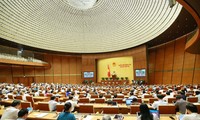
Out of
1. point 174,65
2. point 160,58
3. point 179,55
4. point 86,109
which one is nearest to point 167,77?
point 174,65

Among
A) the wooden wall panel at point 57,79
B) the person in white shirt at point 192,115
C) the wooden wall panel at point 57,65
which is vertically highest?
the wooden wall panel at point 57,65

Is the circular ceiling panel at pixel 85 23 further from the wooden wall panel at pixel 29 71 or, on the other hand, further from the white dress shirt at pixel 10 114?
the white dress shirt at pixel 10 114

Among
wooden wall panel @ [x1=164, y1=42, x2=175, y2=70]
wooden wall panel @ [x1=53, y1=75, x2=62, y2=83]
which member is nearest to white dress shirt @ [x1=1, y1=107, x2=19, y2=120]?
wooden wall panel @ [x1=164, y1=42, x2=175, y2=70]

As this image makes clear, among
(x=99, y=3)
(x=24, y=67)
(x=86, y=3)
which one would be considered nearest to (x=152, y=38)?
(x=99, y=3)

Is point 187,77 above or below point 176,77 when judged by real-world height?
above

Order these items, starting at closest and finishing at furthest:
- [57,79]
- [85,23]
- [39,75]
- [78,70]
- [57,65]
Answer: [85,23] < [39,75] < [57,79] < [57,65] < [78,70]

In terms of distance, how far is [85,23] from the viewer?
74.1 feet

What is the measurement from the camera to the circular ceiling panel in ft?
52.2

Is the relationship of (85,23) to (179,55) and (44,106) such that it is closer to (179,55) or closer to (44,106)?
(179,55)

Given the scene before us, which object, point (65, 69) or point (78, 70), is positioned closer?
point (65, 69)

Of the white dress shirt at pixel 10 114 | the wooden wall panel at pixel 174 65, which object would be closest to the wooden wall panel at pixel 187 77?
the wooden wall panel at pixel 174 65

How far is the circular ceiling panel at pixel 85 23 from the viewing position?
52.2ft

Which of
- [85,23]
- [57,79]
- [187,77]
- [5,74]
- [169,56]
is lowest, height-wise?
[57,79]

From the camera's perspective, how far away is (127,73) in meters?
26.9
